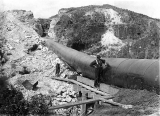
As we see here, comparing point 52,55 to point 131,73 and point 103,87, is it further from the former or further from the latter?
point 131,73

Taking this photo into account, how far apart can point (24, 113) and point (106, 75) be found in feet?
10.5

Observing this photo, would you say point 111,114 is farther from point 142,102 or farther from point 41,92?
point 41,92

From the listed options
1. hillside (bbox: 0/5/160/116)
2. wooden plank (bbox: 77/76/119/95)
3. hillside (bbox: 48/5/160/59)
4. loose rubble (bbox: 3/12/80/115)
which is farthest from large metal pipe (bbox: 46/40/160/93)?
hillside (bbox: 48/5/160/59)

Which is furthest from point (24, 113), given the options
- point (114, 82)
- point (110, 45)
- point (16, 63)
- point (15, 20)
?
point (110, 45)

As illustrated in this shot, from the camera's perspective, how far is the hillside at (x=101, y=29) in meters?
20.6

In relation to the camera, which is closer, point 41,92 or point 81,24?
point 41,92

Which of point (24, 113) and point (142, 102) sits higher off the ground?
point (142, 102)

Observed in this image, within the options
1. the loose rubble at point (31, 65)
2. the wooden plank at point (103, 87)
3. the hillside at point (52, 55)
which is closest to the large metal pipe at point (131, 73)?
the wooden plank at point (103, 87)

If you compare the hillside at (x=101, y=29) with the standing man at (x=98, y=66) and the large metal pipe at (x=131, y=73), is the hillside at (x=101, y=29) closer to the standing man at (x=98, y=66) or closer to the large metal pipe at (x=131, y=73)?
the large metal pipe at (x=131, y=73)

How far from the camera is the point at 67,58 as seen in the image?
12.7 m

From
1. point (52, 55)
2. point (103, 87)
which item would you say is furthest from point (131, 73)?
point (52, 55)

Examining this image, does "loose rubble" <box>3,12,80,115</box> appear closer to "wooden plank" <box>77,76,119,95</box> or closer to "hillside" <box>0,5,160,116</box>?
"hillside" <box>0,5,160,116</box>

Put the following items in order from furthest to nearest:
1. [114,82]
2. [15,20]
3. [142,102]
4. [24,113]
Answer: [15,20], [114,82], [24,113], [142,102]

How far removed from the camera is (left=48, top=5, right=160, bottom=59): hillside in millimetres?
20622
